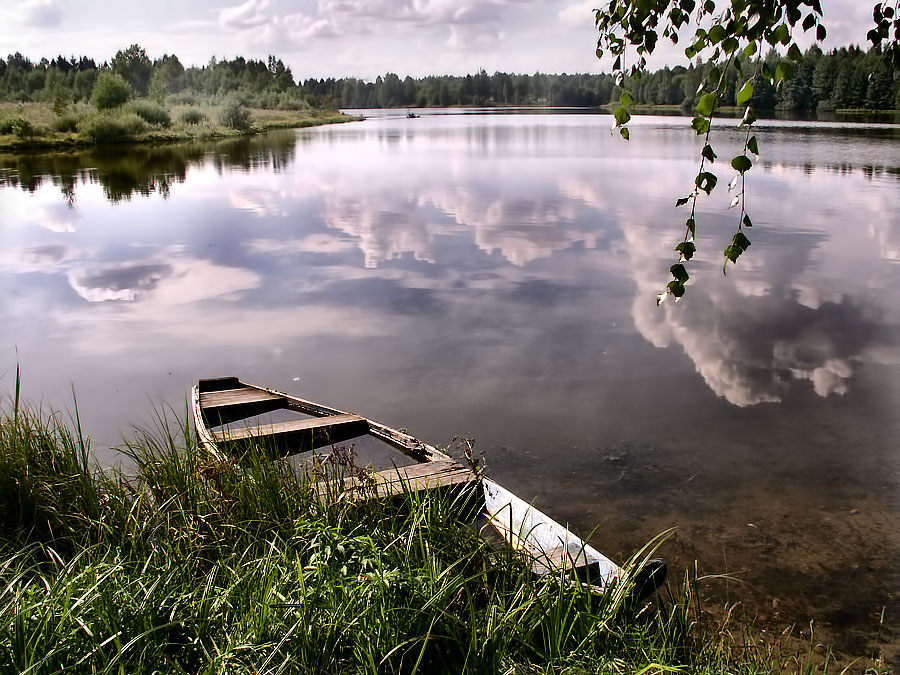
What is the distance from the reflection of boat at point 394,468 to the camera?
3594 millimetres

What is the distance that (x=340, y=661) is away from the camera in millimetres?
2619

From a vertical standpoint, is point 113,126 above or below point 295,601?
above

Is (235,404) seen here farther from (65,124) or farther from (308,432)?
(65,124)

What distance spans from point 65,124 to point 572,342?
4277cm

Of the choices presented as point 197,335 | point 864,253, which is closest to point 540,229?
point 864,253

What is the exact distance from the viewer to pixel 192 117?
5434cm

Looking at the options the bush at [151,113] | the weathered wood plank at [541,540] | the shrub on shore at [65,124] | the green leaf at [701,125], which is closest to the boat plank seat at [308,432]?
the weathered wood plank at [541,540]

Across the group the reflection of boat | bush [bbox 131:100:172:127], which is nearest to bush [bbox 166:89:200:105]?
bush [bbox 131:100:172:127]

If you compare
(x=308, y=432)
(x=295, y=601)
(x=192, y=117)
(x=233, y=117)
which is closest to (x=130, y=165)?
(x=192, y=117)

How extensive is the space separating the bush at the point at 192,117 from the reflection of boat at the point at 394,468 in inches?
2070

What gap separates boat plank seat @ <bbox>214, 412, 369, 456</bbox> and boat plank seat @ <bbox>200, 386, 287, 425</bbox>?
0.36m

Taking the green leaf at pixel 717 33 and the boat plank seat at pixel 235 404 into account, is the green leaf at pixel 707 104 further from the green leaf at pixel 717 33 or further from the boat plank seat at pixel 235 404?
the boat plank seat at pixel 235 404

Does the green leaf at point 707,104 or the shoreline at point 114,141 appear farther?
the shoreline at point 114,141

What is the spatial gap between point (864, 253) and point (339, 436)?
10212 mm
